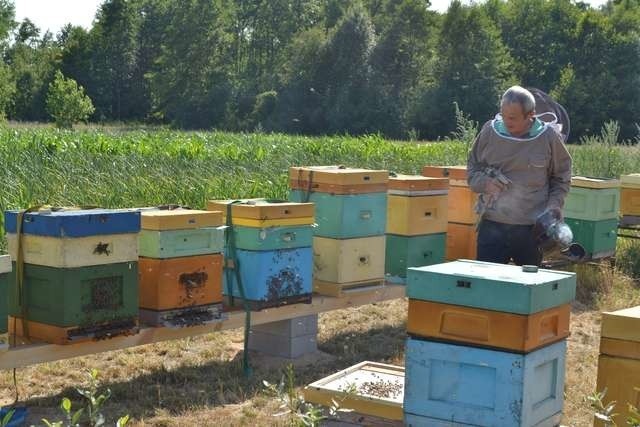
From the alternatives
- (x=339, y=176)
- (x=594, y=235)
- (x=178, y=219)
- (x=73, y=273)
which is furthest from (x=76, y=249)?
(x=594, y=235)

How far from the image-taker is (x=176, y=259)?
5.31 meters

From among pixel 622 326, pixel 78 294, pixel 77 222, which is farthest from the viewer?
pixel 78 294

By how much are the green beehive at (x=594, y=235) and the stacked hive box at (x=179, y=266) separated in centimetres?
461

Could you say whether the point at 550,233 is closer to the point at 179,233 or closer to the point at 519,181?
the point at 519,181

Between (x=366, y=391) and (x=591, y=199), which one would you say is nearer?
(x=366, y=391)

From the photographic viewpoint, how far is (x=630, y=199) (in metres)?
9.54

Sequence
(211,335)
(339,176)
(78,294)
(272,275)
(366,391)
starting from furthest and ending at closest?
(211,335)
(339,176)
(272,275)
(78,294)
(366,391)

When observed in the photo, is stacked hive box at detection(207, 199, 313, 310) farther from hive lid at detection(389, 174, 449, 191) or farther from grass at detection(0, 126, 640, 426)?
hive lid at detection(389, 174, 449, 191)

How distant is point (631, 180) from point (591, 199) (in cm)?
90

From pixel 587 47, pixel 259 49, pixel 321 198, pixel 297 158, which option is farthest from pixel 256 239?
pixel 259 49

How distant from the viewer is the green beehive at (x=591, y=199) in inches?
347

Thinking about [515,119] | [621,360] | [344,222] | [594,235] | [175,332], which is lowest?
[175,332]

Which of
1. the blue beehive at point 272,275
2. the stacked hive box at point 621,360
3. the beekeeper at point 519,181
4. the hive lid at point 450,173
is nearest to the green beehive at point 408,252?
the hive lid at point 450,173

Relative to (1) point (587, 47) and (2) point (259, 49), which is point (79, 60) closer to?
(2) point (259, 49)
